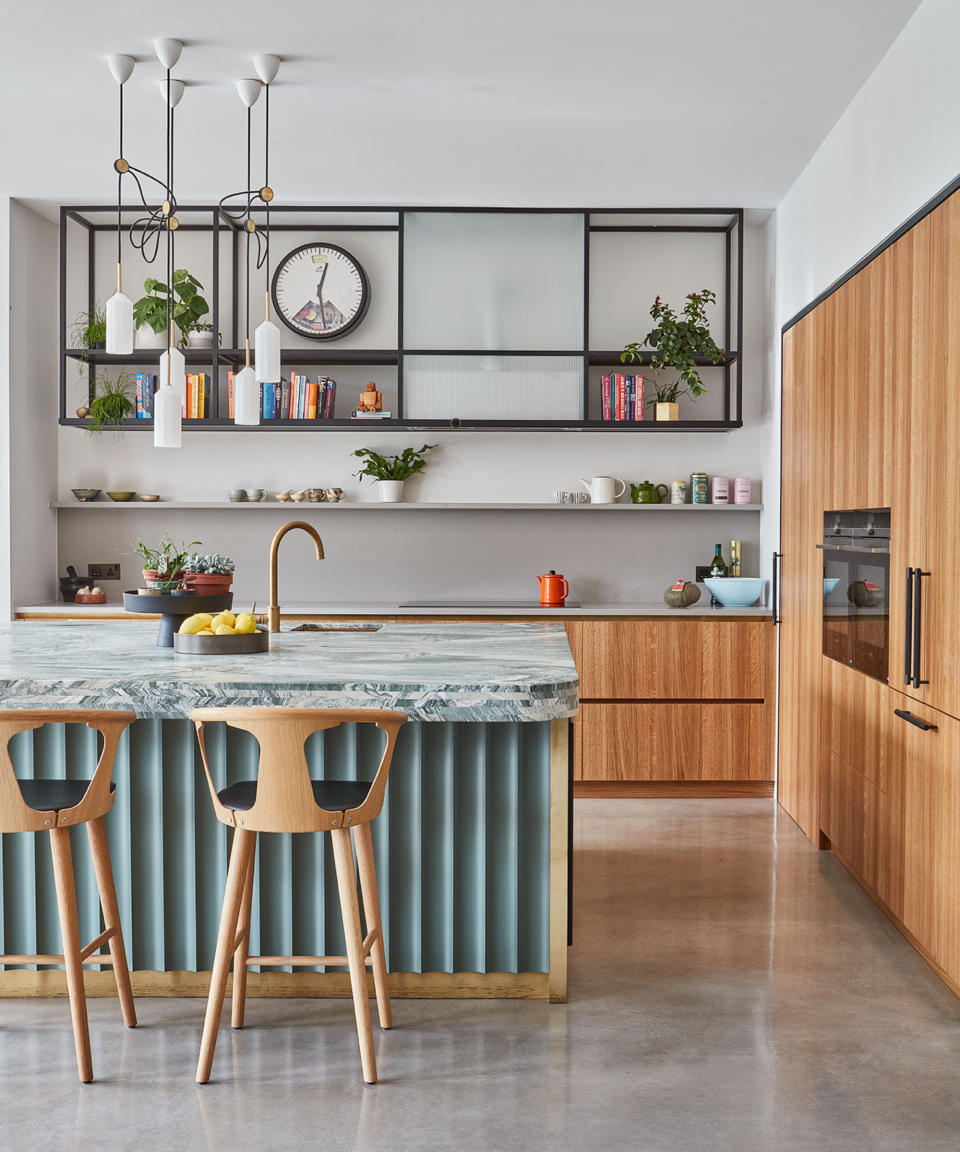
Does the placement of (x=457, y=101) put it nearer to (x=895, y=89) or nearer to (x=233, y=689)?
(x=895, y=89)

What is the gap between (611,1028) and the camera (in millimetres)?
2771

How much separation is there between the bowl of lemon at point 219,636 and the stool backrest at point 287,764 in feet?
2.34

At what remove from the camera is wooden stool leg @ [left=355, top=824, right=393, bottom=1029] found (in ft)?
8.48

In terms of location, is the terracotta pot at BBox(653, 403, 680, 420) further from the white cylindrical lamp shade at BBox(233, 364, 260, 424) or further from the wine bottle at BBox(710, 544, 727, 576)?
the white cylindrical lamp shade at BBox(233, 364, 260, 424)

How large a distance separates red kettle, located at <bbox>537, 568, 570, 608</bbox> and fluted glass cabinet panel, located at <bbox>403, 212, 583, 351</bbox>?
1.13 metres

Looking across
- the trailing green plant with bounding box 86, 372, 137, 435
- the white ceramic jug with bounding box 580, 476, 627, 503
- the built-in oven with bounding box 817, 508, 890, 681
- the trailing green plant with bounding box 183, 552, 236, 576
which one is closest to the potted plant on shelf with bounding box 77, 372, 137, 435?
the trailing green plant with bounding box 86, 372, 137, 435

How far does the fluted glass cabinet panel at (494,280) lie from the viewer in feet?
17.8

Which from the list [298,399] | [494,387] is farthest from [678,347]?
[298,399]

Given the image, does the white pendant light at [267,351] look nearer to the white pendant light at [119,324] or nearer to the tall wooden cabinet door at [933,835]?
the white pendant light at [119,324]

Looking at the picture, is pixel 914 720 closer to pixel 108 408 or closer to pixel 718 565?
pixel 718 565

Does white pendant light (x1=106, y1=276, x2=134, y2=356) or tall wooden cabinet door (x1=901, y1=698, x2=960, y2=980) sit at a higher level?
white pendant light (x1=106, y1=276, x2=134, y2=356)

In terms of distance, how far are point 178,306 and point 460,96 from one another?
203 centimetres

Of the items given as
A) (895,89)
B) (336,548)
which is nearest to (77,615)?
(336,548)

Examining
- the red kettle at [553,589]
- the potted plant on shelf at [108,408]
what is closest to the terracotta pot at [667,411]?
the red kettle at [553,589]
